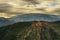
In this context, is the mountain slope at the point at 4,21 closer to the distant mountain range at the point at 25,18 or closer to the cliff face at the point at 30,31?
the distant mountain range at the point at 25,18

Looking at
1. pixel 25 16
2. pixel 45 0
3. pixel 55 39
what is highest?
pixel 45 0

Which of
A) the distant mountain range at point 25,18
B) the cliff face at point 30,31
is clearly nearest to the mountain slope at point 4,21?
the distant mountain range at point 25,18

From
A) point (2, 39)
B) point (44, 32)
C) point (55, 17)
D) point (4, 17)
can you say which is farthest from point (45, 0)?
point (2, 39)

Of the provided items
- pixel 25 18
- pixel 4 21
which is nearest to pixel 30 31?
pixel 25 18

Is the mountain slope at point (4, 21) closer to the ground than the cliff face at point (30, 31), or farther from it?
farther from it

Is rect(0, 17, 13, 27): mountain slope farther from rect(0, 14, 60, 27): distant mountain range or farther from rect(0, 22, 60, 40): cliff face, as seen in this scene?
rect(0, 22, 60, 40): cliff face

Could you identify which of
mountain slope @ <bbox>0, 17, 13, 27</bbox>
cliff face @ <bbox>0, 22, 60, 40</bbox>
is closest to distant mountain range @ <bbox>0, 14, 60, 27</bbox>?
mountain slope @ <bbox>0, 17, 13, 27</bbox>

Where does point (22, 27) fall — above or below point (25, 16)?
below

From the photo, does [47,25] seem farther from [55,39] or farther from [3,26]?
[3,26]

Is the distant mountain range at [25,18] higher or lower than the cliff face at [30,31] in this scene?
higher
